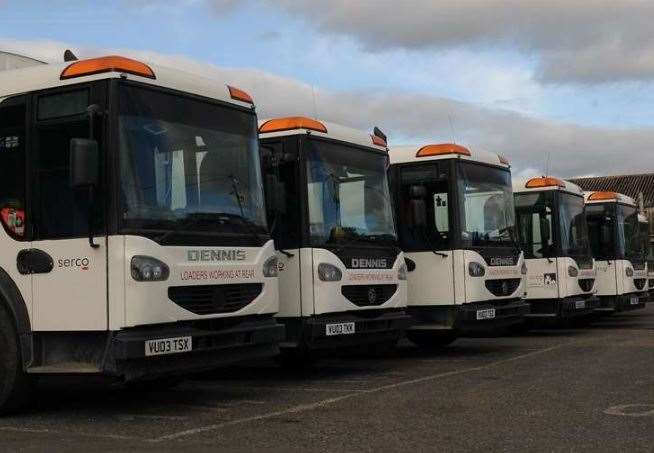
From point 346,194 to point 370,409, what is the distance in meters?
3.16

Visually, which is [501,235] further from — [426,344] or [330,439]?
[330,439]

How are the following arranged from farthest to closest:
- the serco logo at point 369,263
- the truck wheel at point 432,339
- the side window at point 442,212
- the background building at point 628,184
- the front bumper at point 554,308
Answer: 1. the background building at point 628,184
2. the front bumper at point 554,308
3. the truck wheel at point 432,339
4. the side window at point 442,212
5. the serco logo at point 369,263

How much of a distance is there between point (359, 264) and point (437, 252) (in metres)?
2.45

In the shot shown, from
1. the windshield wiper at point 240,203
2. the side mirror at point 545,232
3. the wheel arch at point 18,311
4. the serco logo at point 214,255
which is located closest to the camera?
the wheel arch at point 18,311

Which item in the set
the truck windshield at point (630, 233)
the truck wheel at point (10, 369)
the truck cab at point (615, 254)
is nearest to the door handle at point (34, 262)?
the truck wheel at point (10, 369)

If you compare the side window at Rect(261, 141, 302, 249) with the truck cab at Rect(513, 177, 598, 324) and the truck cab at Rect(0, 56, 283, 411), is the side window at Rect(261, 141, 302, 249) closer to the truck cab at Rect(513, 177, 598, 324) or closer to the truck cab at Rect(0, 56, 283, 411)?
the truck cab at Rect(0, 56, 283, 411)

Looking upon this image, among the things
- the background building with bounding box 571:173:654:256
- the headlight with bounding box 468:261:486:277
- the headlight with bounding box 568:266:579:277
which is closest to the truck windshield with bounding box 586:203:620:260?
the headlight with bounding box 568:266:579:277

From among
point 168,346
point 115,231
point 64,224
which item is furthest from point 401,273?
point 64,224

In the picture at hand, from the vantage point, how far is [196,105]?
7723 millimetres

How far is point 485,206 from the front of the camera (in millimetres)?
12484

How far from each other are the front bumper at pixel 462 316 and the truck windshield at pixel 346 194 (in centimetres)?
181

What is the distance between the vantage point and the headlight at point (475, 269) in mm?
11836

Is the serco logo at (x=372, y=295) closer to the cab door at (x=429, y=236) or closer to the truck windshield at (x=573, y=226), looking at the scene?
the cab door at (x=429, y=236)

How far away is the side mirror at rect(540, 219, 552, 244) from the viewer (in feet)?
51.6
